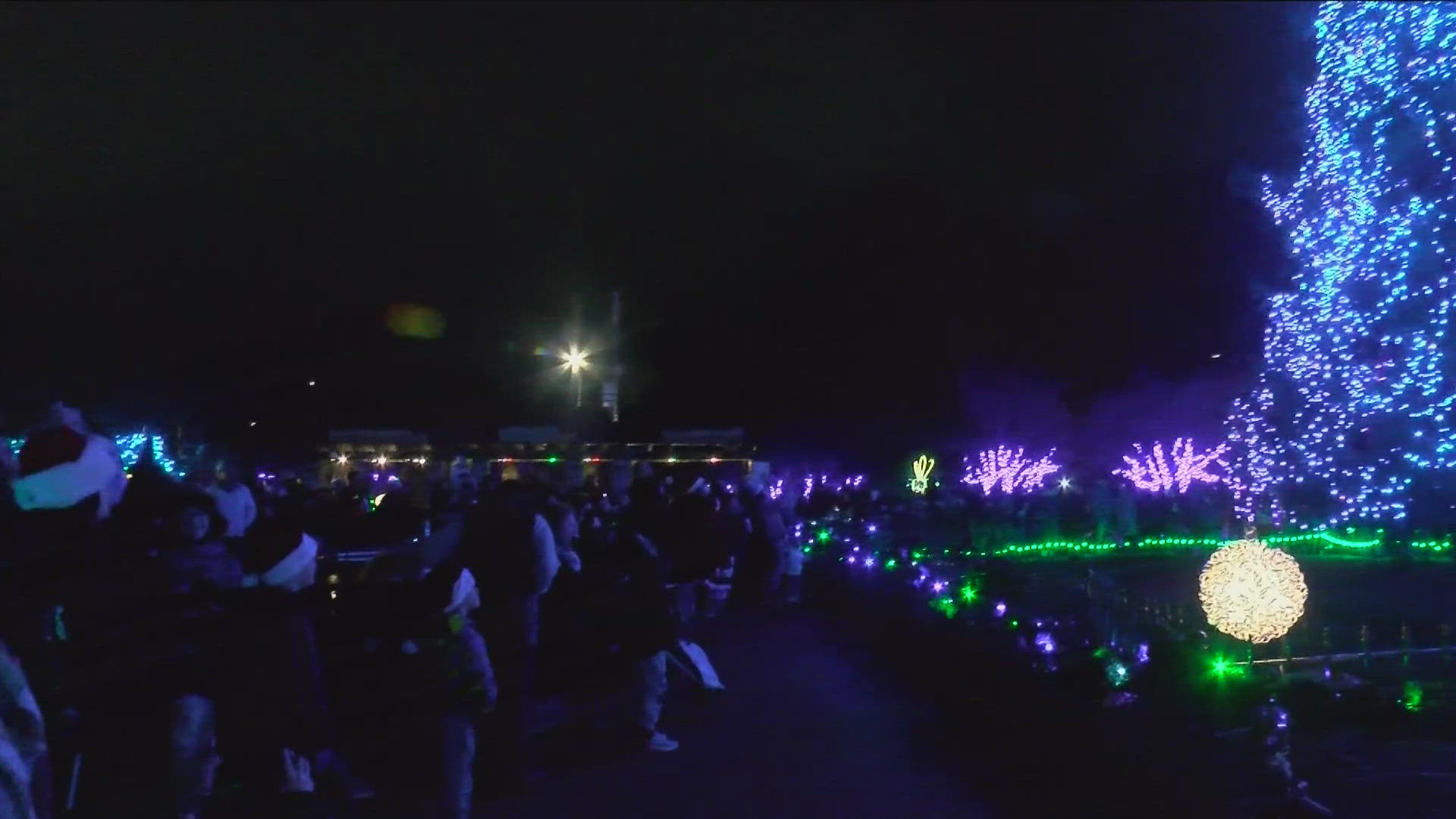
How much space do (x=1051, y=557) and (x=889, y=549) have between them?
520 cm

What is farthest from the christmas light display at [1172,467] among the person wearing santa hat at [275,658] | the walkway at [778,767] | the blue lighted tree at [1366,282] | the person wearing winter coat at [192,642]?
the person wearing winter coat at [192,642]

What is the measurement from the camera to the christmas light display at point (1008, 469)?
139 ft

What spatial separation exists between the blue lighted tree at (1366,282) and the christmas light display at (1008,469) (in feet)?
55.3

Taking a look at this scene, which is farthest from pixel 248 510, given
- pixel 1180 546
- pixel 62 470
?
pixel 1180 546

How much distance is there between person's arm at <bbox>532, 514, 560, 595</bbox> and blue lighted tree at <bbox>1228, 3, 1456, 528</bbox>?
55.9 ft

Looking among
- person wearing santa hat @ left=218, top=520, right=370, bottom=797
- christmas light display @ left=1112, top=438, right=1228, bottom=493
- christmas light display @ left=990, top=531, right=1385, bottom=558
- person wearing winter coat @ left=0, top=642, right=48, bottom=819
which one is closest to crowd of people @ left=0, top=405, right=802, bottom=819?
person wearing santa hat @ left=218, top=520, right=370, bottom=797

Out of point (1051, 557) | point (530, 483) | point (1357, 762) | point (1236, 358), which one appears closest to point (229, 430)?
point (1051, 557)

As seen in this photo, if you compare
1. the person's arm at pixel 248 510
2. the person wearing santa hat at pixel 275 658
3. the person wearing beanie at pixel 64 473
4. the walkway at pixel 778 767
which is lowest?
the walkway at pixel 778 767

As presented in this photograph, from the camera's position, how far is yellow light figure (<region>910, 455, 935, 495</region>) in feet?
136

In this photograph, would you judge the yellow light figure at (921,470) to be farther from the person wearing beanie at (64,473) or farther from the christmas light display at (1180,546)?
the person wearing beanie at (64,473)

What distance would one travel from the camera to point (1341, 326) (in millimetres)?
22484

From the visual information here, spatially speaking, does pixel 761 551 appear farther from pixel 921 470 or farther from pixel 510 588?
pixel 921 470

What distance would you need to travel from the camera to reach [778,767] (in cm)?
761

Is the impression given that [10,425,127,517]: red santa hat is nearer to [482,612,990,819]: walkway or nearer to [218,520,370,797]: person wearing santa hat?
[218,520,370,797]: person wearing santa hat
